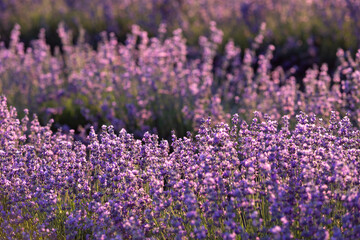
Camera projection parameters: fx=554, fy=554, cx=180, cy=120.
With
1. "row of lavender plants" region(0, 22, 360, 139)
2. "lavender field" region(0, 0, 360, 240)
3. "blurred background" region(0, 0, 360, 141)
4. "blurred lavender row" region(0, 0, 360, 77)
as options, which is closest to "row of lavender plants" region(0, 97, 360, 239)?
"lavender field" region(0, 0, 360, 240)

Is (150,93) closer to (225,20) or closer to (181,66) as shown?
(181,66)

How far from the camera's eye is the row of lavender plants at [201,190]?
111 inches

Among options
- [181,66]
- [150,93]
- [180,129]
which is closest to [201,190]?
[180,129]

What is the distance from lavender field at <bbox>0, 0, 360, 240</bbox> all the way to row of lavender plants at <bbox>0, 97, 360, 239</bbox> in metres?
0.01

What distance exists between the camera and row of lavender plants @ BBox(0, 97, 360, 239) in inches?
111

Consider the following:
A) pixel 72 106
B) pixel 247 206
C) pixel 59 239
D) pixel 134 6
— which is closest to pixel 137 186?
pixel 59 239

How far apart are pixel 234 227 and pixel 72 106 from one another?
4.00 meters

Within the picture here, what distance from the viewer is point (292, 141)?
3336mm

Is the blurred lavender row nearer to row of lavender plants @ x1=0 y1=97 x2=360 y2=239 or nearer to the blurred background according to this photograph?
the blurred background

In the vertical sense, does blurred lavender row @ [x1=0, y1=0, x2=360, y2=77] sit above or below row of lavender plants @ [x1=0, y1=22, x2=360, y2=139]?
above

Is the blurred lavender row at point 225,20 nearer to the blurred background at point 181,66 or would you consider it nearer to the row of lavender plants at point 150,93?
the blurred background at point 181,66

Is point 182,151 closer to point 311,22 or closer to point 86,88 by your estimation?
point 86,88

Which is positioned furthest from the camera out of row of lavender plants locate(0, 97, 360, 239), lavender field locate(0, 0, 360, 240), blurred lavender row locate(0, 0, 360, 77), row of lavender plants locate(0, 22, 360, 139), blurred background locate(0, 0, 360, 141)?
blurred lavender row locate(0, 0, 360, 77)

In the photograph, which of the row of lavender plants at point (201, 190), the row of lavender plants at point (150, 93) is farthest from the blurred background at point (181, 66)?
the row of lavender plants at point (201, 190)
